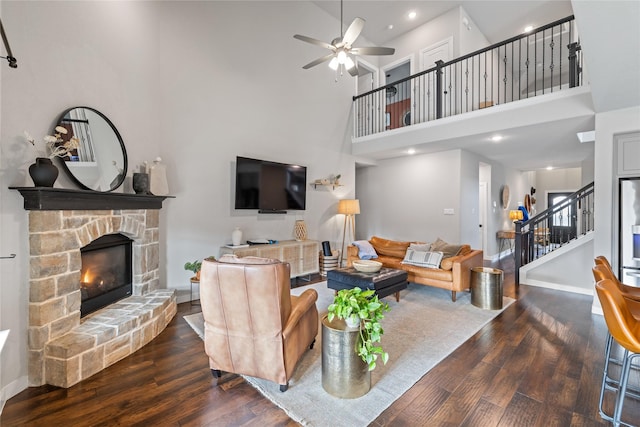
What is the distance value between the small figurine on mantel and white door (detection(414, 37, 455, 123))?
5201 mm

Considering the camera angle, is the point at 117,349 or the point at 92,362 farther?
the point at 117,349

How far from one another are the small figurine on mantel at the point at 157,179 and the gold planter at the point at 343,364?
2694 millimetres

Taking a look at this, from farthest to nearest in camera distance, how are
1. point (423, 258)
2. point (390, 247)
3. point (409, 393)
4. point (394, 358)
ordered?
point (390, 247), point (423, 258), point (394, 358), point (409, 393)

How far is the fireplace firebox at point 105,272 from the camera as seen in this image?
2.72 metres

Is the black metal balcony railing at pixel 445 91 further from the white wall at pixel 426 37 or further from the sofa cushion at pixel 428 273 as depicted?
the sofa cushion at pixel 428 273

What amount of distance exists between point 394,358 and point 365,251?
8.48ft

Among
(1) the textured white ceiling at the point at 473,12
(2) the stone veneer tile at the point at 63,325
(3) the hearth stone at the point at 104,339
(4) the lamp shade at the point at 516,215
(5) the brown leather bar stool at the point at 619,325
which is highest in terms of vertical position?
(1) the textured white ceiling at the point at 473,12

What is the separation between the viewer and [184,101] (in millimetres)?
4004

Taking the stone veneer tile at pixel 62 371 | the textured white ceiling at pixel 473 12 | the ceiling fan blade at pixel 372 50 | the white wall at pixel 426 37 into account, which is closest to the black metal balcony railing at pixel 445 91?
the textured white ceiling at pixel 473 12

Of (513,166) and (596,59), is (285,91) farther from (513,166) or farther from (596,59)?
(513,166)

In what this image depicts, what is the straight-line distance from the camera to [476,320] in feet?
10.9

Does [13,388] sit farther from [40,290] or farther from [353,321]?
[353,321]

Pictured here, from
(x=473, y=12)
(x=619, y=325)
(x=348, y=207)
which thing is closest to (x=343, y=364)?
(x=619, y=325)

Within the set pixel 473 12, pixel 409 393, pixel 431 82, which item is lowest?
pixel 409 393
